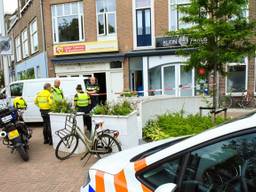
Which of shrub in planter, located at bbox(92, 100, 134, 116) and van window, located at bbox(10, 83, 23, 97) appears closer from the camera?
shrub in planter, located at bbox(92, 100, 134, 116)

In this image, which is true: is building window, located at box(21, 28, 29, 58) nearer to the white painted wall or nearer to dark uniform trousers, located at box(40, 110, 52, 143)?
dark uniform trousers, located at box(40, 110, 52, 143)

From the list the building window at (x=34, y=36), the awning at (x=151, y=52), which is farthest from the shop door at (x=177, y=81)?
the building window at (x=34, y=36)

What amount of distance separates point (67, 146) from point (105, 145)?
1.06 metres

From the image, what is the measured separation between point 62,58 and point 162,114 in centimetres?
1127

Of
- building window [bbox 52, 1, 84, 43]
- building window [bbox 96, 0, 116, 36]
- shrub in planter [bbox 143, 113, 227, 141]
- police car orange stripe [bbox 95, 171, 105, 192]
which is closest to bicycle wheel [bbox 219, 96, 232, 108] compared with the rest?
shrub in planter [bbox 143, 113, 227, 141]

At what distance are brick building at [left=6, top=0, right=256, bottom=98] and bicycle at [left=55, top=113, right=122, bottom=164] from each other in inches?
395

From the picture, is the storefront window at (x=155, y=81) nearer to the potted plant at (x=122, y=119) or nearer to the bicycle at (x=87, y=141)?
the potted plant at (x=122, y=119)

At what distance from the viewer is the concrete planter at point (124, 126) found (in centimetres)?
598

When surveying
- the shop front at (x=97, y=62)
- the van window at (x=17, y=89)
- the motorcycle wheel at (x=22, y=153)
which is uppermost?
the shop front at (x=97, y=62)

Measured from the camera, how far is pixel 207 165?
1914 millimetres

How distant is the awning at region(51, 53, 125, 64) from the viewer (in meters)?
16.6

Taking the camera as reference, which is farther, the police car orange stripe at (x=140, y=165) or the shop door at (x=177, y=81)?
the shop door at (x=177, y=81)

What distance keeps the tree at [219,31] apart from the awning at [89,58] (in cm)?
961

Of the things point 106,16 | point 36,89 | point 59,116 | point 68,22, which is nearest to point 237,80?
point 106,16
